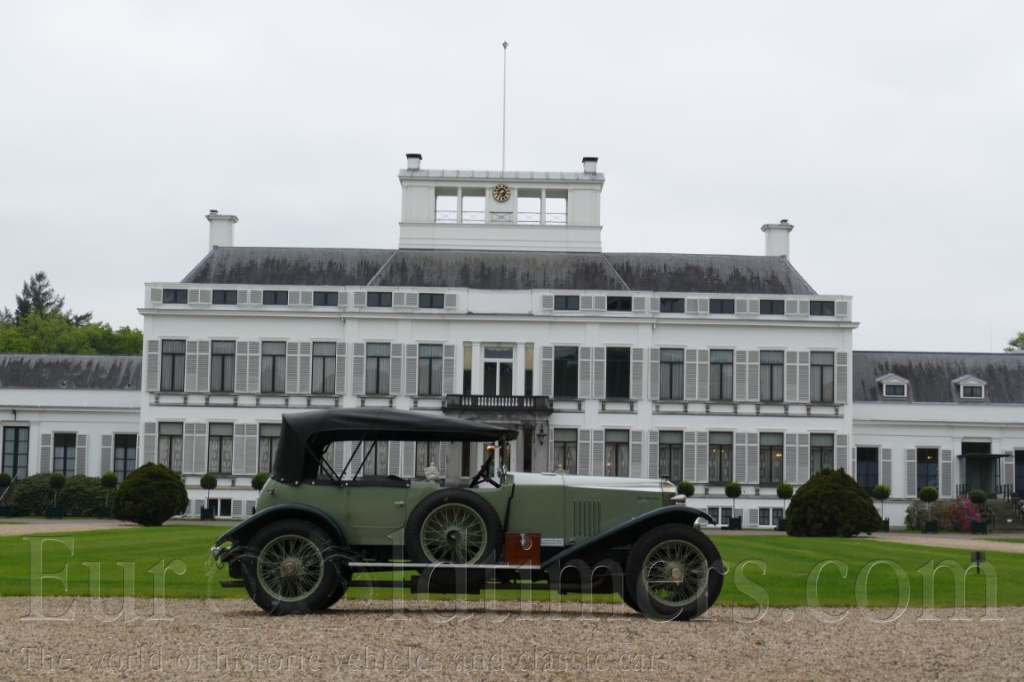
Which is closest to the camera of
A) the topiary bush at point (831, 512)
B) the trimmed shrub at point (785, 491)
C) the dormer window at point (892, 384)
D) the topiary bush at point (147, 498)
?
the topiary bush at point (147, 498)

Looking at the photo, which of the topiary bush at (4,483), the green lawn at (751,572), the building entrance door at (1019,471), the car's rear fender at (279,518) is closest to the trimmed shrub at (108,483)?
the topiary bush at (4,483)

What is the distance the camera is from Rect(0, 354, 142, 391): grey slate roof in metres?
49.7

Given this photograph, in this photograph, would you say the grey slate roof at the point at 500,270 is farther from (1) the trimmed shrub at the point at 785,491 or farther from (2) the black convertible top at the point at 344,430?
(2) the black convertible top at the point at 344,430

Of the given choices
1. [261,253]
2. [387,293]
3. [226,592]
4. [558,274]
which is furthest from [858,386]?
[226,592]

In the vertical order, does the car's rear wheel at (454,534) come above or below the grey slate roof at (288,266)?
below

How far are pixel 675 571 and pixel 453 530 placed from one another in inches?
86.5

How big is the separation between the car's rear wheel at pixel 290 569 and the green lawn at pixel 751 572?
1.82m

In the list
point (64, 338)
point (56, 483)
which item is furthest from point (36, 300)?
point (56, 483)

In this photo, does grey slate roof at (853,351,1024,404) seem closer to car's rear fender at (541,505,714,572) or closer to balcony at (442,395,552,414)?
balcony at (442,395,552,414)

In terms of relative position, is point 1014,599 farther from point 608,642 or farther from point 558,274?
point 558,274

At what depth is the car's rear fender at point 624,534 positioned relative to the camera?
42.6 feet
